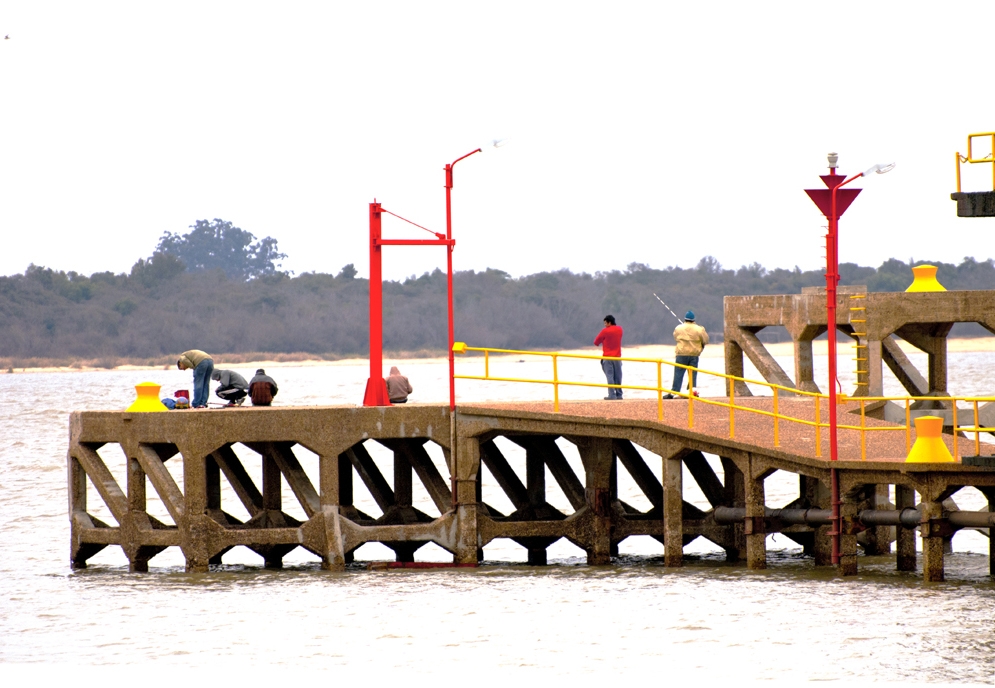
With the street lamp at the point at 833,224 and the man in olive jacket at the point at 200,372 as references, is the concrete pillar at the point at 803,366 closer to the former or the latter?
the street lamp at the point at 833,224

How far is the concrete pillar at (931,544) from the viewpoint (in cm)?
1869

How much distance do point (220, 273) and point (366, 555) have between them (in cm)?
12200

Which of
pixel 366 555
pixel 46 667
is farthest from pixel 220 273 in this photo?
pixel 46 667

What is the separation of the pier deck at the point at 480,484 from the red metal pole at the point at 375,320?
1.95 ft

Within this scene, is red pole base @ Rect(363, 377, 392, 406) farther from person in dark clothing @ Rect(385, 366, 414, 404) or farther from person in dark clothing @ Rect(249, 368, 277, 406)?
person in dark clothing @ Rect(249, 368, 277, 406)

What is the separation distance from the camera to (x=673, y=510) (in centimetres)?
2083

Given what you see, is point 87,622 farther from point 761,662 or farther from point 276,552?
point 761,662

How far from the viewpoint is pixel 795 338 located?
25250mm

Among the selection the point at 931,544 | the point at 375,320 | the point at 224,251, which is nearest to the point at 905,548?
the point at 931,544

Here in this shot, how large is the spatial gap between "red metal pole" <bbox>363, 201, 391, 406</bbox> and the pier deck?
594 millimetres

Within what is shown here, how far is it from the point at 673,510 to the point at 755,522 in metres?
1.12

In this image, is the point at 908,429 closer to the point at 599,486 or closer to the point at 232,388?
the point at 599,486

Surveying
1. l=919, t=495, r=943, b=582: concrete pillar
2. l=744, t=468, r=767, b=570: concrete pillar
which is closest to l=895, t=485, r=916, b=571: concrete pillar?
l=919, t=495, r=943, b=582: concrete pillar

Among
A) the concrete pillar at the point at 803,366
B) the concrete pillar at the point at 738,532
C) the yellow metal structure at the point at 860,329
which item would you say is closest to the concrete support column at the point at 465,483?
the concrete pillar at the point at 738,532
